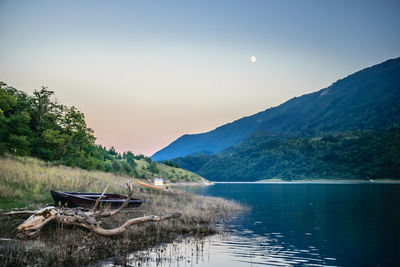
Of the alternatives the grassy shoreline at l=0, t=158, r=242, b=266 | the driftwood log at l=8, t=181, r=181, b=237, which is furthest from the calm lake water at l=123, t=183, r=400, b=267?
the driftwood log at l=8, t=181, r=181, b=237

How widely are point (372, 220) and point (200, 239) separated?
55.6 feet

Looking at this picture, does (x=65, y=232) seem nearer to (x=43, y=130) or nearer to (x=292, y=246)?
(x=292, y=246)

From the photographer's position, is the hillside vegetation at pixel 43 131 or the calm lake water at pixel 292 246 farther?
the hillside vegetation at pixel 43 131

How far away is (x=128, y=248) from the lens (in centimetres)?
1502

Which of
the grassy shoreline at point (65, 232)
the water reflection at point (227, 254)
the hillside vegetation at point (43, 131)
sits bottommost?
the water reflection at point (227, 254)

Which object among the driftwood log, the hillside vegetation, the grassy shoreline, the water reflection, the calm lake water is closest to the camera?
the grassy shoreline

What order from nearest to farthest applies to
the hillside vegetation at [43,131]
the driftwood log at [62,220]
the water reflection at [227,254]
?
the driftwood log at [62,220] → the water reflection at [227,254] → the hillside vegetation at [43,131]

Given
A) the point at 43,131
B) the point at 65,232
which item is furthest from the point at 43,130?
the point at 65,232

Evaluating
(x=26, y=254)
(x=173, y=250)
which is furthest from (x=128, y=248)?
(x=26, y=254)

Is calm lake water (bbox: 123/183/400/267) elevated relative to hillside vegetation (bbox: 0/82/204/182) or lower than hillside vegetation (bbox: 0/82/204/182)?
lower

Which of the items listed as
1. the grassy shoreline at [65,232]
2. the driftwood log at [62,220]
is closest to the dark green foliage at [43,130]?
the grassy shoreline at [65,232]

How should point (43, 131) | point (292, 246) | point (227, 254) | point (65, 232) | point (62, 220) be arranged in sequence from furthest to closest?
point (43, 131), point (292, 246), point (227, 254), point (65, 232), point (62, 220)

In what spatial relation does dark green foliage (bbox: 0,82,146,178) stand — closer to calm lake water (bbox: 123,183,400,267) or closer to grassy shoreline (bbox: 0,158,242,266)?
grassy shoreline (bbox: 0,158,242,266)

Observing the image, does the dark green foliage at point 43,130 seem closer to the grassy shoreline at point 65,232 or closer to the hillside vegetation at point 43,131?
the hillside vegetation at point 43,131
